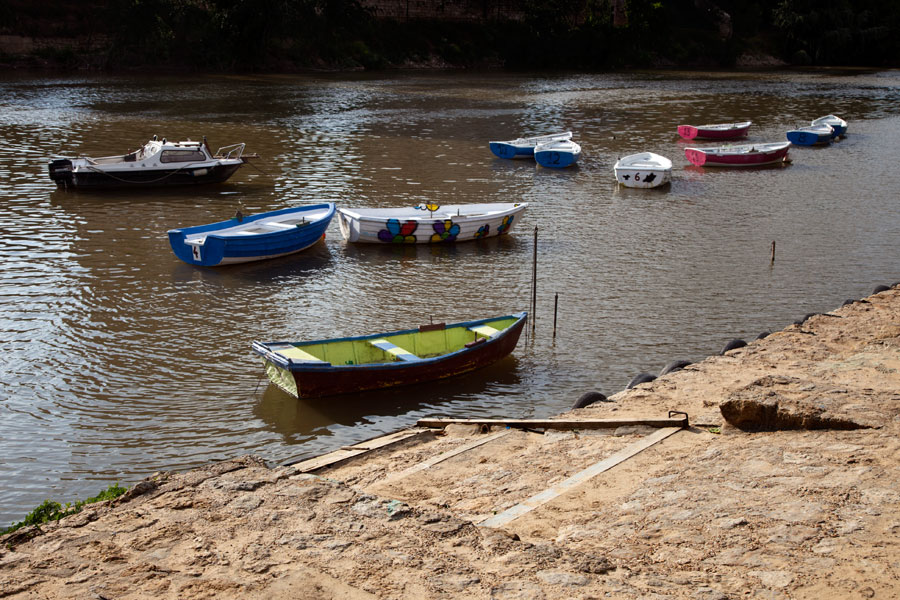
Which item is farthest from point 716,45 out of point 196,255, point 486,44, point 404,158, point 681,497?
point 681,497

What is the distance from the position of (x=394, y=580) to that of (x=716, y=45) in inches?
3776

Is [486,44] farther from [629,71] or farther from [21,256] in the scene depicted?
[21,256]

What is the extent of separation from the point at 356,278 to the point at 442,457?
1029 cm

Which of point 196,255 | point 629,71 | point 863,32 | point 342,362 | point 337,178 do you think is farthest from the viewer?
point 863,32

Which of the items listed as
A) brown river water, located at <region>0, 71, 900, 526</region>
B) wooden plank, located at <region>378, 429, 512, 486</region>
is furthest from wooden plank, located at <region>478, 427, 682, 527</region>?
brown river water, located at <region>0, 71, 900, 526</region>

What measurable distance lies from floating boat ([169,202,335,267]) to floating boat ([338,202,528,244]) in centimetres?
84

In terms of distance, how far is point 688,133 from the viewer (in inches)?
1622

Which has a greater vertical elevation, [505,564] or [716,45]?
[716,45]

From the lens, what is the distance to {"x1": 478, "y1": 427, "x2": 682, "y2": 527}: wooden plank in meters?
8.06

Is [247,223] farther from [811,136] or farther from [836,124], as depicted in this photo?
[836,124]

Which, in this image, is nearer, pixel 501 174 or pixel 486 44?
pixel 501 174

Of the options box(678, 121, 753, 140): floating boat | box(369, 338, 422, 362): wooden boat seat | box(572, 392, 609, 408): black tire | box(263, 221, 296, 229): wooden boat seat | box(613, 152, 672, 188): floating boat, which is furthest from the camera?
box(678, 121, 753, 140): floating boat

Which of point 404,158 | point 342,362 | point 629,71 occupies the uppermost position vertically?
point 629,71

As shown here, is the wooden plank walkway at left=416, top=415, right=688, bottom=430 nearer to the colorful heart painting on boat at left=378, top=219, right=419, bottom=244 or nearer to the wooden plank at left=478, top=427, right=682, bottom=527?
the wooden plank at left=478, top=427, right=682, bottom=527
